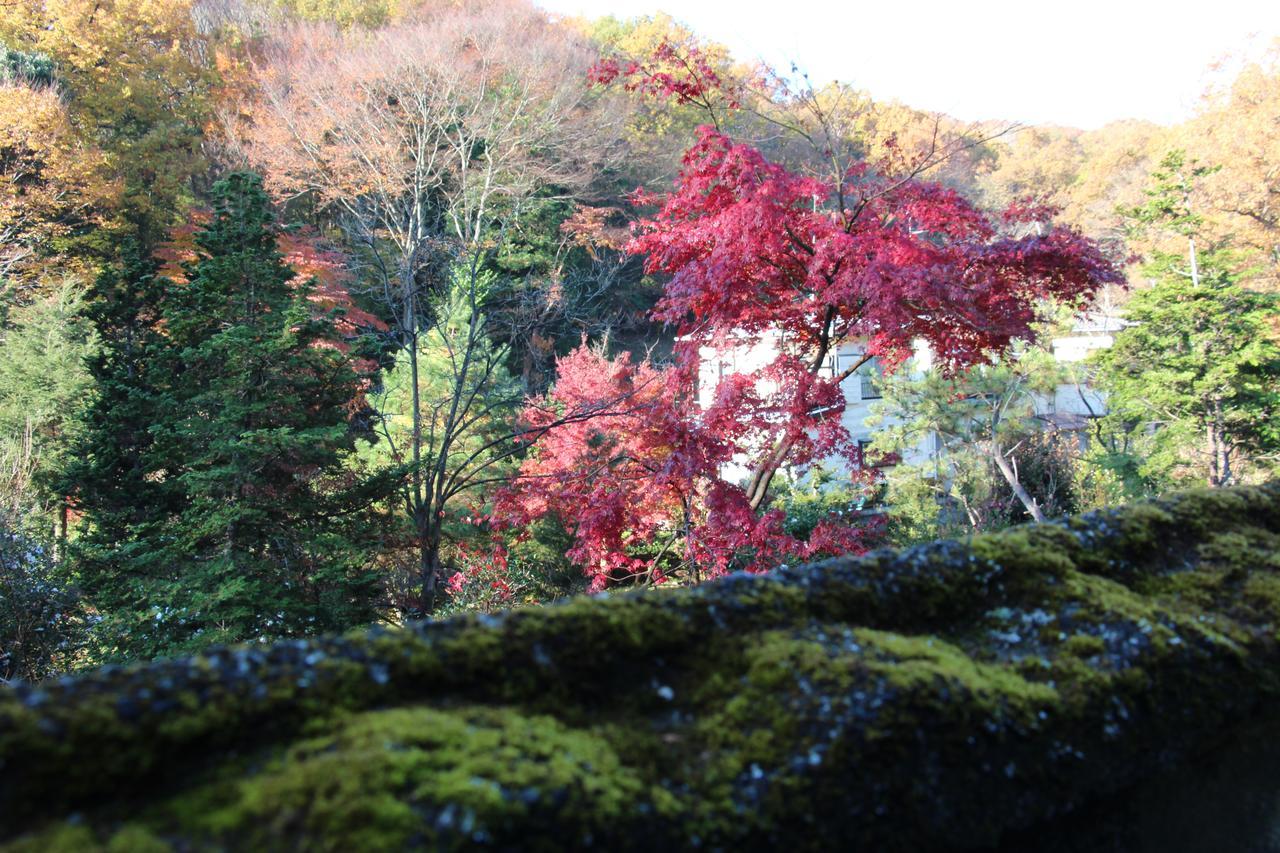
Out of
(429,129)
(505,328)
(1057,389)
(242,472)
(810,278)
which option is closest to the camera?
(810,278)

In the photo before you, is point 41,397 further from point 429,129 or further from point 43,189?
point 429,129

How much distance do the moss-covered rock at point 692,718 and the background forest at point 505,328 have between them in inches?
128

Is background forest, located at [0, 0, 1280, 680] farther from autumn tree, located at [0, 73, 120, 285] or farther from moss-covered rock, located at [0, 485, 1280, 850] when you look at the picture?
moss-covered rock, located at [0, 485, 1280, 850]

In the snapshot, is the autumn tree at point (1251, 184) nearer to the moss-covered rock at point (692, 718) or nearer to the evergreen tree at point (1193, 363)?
the evergreen tree at point (1193, 363)

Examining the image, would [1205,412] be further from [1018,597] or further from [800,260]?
[1018,597]

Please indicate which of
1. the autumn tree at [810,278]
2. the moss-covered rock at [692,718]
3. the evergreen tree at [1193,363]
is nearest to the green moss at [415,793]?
the moss-covered rock at [692,718]

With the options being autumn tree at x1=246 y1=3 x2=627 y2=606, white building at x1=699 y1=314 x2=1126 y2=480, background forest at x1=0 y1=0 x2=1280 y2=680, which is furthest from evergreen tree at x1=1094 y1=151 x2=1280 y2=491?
autumn tree at x1=246 y1=3 x2=627 y2=606

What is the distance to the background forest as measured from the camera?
5.12 m

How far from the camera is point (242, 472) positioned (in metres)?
5.80

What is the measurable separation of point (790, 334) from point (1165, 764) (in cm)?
479

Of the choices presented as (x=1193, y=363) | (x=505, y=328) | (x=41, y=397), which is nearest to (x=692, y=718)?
(x=1193, y=363)

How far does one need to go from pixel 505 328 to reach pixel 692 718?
15.4 metres

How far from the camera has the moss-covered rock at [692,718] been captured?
790mm

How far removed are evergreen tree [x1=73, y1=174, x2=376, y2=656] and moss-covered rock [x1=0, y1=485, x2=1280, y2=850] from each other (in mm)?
5033
